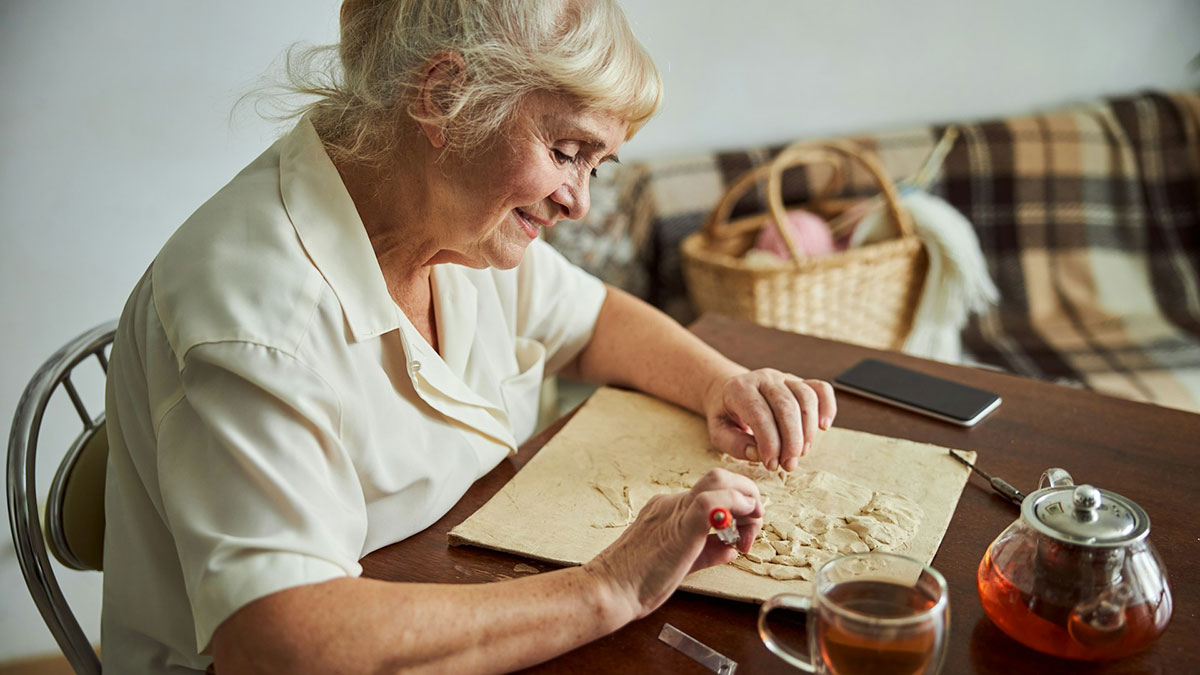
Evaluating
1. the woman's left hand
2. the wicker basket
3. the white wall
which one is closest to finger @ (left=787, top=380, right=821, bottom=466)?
the woman's left hand

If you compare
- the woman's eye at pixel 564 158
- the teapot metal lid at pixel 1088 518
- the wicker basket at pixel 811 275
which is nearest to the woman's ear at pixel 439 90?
the woman's eye at pixel 564 158

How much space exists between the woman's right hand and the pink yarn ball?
1.74 meters

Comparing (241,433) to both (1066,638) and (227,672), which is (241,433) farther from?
(1066,638)

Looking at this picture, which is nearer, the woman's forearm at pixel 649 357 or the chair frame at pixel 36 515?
the chair frame at pixel 36 515

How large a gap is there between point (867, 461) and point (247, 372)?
2.48 ft

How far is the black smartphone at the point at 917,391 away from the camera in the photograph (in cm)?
130

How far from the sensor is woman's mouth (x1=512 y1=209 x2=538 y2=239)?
3.77ft

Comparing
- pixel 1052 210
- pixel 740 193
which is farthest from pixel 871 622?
pixel 1052 210

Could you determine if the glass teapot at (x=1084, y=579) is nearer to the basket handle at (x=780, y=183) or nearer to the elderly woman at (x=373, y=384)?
the elderly woman at (x=373, y=384)

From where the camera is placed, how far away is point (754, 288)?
8.10 ft

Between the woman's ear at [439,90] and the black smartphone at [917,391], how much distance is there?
28.6 inches

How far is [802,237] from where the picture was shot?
8.66ft

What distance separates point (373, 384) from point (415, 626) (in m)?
0.32

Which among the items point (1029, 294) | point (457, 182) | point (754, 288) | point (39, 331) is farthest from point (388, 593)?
point (1029, 294)
